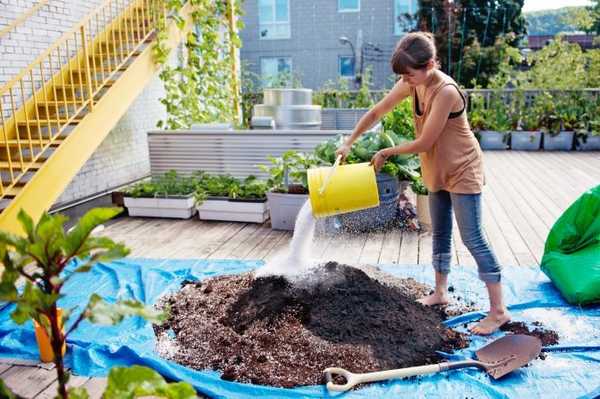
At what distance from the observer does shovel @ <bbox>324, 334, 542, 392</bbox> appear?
2066 millimetres

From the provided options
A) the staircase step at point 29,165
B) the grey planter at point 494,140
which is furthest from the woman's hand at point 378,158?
the grey planter at point 494,140

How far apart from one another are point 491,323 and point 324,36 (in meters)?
13.3

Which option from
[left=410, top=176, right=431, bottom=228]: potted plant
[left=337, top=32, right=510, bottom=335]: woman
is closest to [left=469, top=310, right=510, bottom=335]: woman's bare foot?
[left=337, top=32, right=510, bottom=335]: woman

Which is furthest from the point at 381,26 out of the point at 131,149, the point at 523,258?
the point at 523,258

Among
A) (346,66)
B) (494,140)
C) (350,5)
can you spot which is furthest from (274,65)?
(494,140)

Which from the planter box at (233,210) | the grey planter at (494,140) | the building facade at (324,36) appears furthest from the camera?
the building facade at (324,36)

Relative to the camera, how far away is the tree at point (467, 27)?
12320 mm

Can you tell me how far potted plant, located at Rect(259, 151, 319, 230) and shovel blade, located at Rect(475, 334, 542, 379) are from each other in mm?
2207

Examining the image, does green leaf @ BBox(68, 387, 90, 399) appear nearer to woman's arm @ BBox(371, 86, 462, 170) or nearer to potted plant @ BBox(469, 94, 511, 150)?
woman's arm @ BBox(371, 86, 462, 170)

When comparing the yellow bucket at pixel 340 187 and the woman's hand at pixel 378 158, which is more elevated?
the woman's hand at pixel 378 158

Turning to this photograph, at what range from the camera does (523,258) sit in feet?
11.9

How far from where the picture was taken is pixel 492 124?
912 centimetres

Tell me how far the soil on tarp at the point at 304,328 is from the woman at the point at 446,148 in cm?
36

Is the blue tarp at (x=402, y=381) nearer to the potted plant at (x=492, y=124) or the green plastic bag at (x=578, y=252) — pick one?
the green plastic bag at (x=578, y=252)
